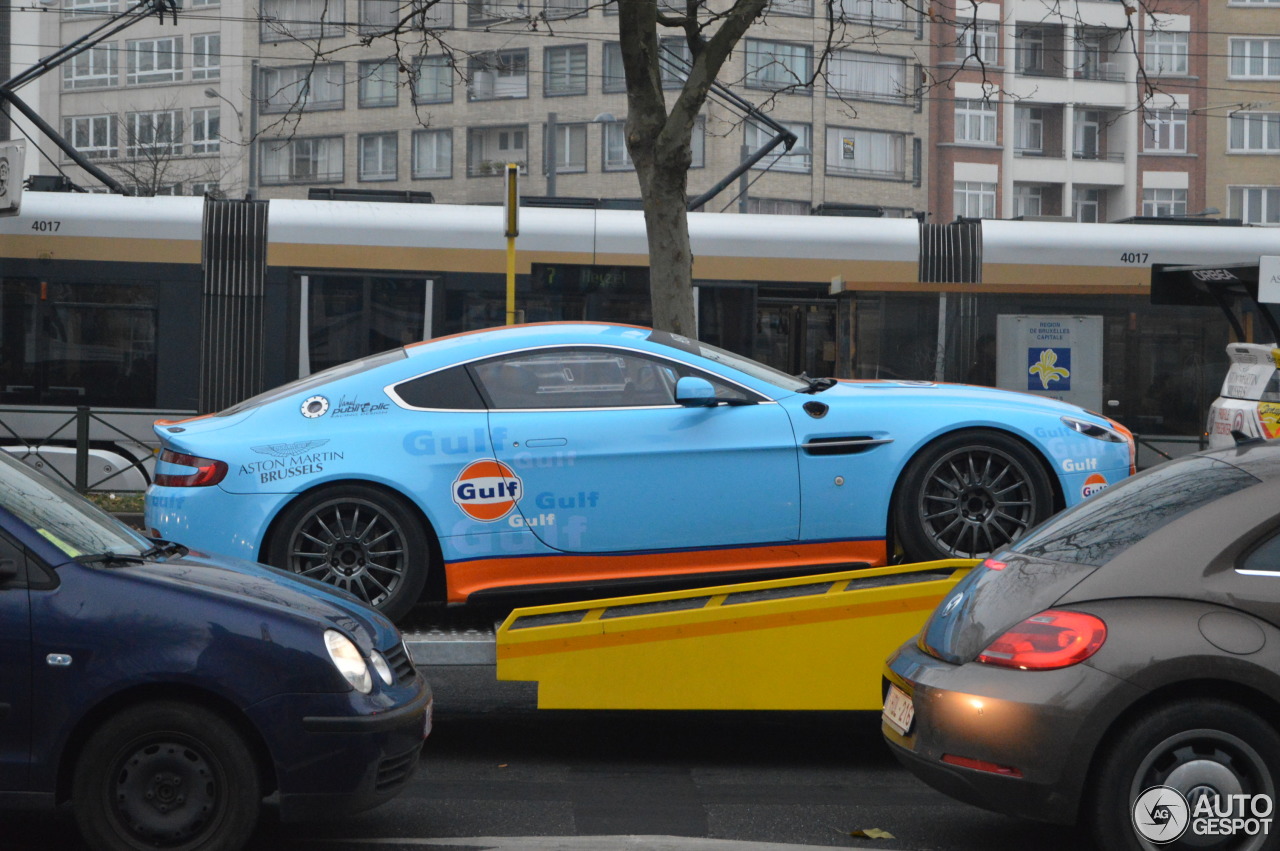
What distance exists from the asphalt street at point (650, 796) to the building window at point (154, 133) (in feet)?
137

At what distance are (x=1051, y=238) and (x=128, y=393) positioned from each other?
1013cm

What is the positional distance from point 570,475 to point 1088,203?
54.5 meters

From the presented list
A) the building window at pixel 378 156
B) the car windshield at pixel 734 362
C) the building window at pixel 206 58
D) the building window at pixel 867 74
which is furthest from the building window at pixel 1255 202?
the car windshield at pixel 734 362

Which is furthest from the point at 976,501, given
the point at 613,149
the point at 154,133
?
the point at 154,133

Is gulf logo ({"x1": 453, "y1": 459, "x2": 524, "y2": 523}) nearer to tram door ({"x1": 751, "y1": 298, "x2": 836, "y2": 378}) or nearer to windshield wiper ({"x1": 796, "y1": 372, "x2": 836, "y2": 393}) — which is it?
windshield wiper ({"x1": 796, "y1": 372, "x2": 836, "y2": 393})

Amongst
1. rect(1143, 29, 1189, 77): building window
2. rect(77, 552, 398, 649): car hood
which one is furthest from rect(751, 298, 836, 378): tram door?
rect(1143, 29, 1189, 77): building window

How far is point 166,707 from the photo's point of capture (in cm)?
425

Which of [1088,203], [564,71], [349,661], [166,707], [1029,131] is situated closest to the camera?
[166,707]

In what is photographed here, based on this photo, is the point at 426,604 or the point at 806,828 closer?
the point at 806,828

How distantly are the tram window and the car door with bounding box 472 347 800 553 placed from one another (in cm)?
946

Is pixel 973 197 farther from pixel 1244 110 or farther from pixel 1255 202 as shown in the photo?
pixel 1255 202

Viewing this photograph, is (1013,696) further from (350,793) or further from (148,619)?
(148,619)

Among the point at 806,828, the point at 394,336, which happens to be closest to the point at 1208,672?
the point at 806,828

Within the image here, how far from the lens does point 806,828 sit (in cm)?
496
